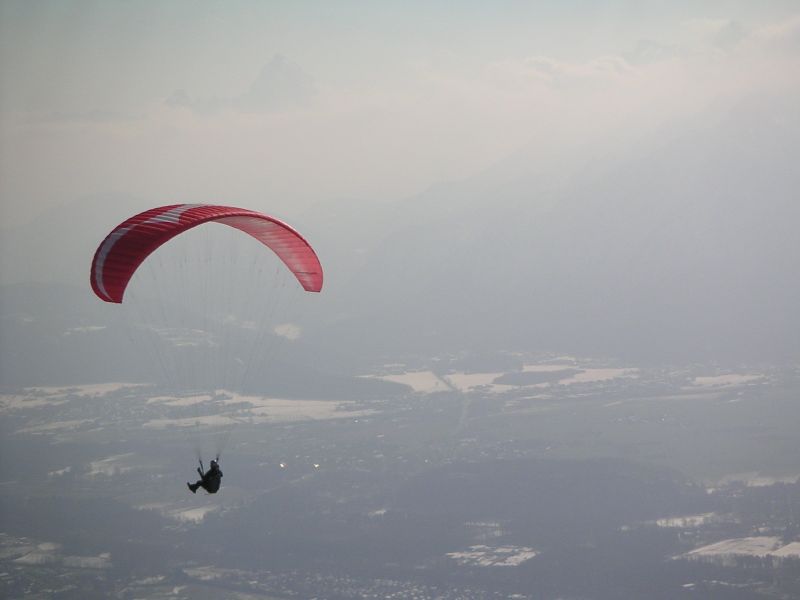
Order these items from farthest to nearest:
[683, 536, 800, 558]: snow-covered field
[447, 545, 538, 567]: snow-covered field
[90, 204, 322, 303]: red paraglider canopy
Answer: [683, 536, 800, 558]: snow-covered field, [447, 545, 538, 567]: snow-covered field, [90, 204, 322, 303]: red paraglider canopy

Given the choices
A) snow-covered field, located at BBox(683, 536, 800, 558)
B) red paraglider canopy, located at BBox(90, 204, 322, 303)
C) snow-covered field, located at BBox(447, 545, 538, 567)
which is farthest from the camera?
snow-covered field, located at BBox(683, 536, 800, 558)

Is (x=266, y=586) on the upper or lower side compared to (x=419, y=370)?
lower

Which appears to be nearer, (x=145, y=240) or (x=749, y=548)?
(x=145, y=240)

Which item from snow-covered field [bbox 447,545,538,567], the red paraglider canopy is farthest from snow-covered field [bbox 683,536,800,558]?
the red paraglider canopy

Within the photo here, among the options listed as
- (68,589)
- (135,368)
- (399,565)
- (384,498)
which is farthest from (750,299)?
(68,589)

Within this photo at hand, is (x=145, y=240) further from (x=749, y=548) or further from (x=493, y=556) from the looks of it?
(x=749, y=548)

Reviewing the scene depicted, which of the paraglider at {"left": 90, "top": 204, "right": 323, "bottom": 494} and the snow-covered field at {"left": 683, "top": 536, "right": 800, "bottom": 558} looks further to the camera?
the snow-covered field at {"left": 683, "top": 536, "right": 800, "bottom": 558}

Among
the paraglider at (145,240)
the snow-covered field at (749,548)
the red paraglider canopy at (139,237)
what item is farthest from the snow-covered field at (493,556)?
the red paraglider canopy at (139,237)

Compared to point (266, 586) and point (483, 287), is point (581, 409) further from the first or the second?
point (483, 287)

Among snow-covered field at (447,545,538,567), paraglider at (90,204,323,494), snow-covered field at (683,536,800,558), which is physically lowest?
snow-covered field at (683,536,800,558)

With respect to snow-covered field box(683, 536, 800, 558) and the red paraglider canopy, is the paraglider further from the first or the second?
snow-covered field box(683, 536, 800, 558)

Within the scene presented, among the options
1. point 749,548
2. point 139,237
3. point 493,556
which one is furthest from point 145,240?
point 749,548
